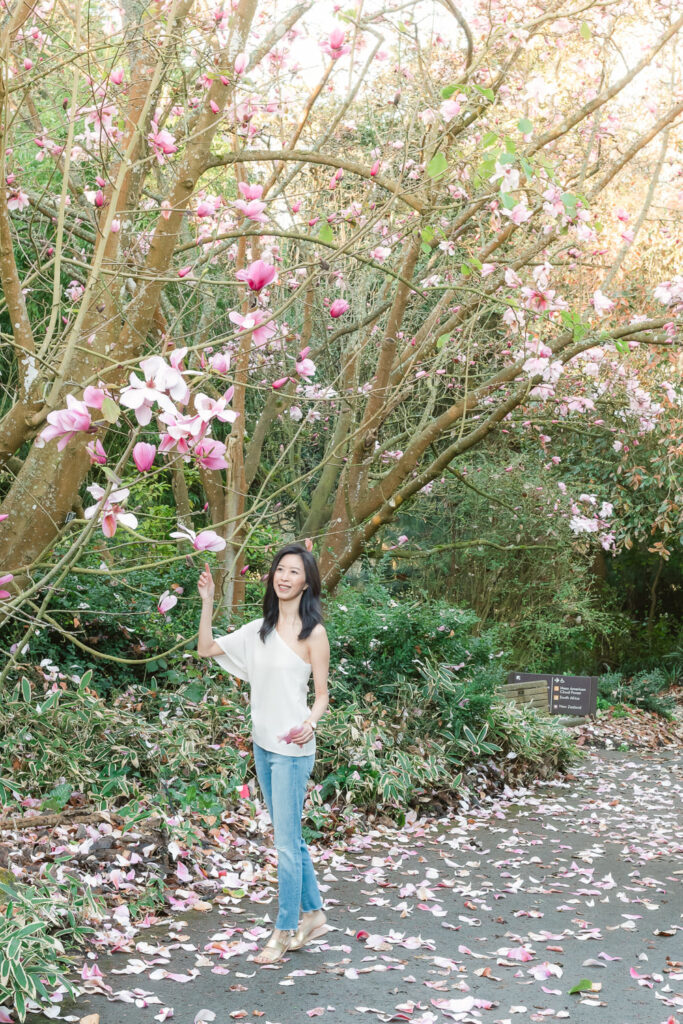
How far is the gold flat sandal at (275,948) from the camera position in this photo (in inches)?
160

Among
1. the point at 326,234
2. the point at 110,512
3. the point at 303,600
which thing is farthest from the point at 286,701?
the point at 326,234

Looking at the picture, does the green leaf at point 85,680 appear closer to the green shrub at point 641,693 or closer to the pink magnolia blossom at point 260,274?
the pink magnolia blossom at point 260,274

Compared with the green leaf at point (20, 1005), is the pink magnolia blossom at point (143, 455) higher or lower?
higher

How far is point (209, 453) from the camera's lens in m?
2.85

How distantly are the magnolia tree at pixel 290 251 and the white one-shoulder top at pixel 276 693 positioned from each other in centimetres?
57

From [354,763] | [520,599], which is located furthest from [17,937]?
[520,599]

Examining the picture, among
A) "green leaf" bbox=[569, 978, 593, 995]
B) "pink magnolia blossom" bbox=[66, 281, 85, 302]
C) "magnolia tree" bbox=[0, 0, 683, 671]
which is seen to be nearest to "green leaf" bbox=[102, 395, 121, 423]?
"magnolia tree" bbox=[0, 0, 683, 671]

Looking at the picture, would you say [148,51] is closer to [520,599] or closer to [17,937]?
[17,937]

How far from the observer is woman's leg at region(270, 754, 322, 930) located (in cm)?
411

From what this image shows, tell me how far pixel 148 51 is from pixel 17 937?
3944 millimetres

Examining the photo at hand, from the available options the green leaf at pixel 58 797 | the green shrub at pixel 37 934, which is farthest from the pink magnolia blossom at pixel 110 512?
the green leaf at pixel 58 797

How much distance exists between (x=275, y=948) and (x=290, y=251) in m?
6.89

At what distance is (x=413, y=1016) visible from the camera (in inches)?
142

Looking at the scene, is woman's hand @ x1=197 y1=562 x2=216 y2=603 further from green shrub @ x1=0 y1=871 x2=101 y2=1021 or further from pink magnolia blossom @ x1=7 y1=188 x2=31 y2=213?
pink magnolia blossom @ x1=7 y1=188 x2=31 y2=213
